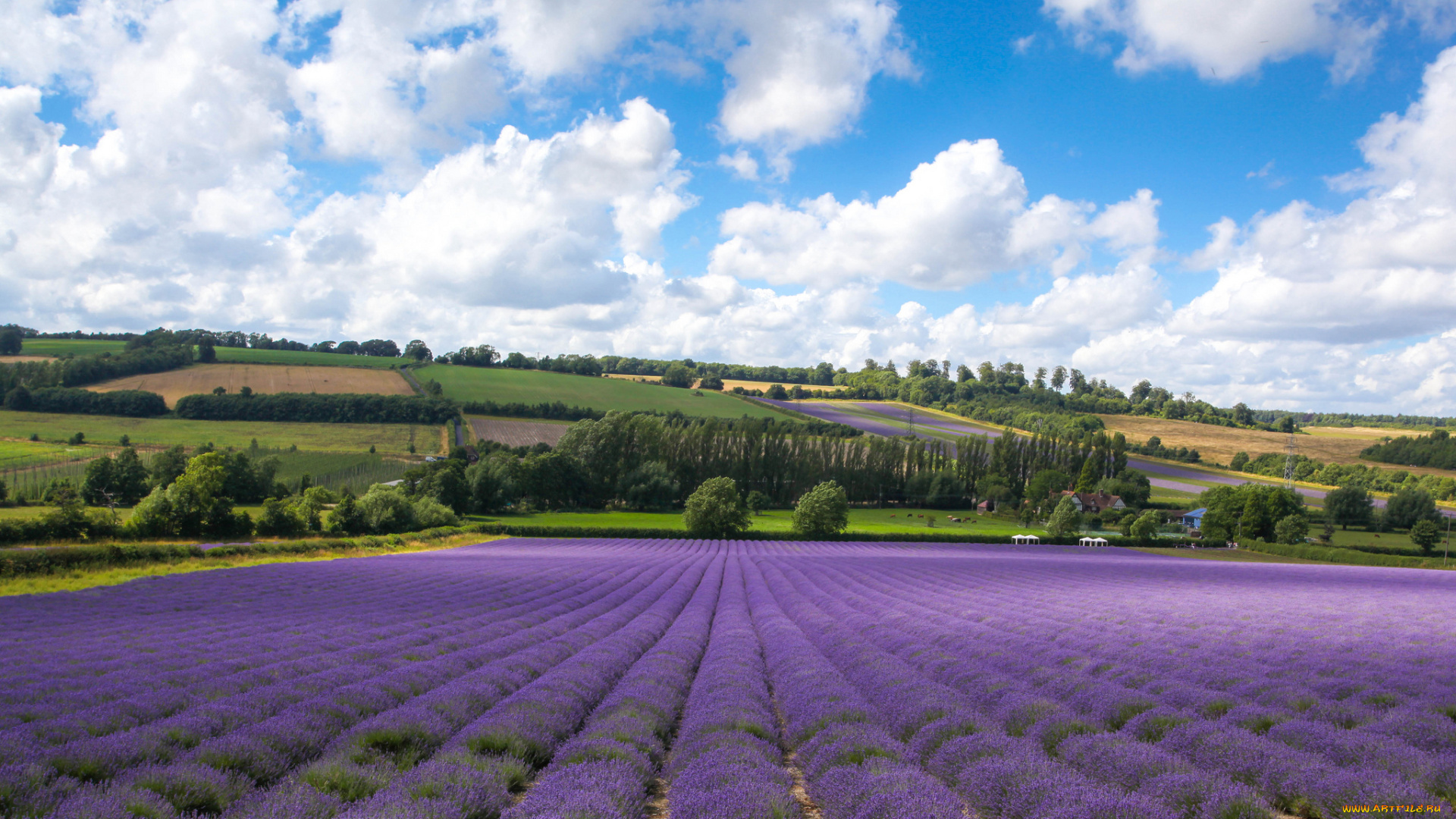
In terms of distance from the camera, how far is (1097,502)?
94250 millimetres

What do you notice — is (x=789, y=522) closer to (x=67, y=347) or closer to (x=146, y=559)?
(x=146, y=559)

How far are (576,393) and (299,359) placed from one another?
51468 mm

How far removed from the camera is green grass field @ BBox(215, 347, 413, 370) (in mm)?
115375

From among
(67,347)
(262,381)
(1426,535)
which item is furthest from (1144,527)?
(67,347)

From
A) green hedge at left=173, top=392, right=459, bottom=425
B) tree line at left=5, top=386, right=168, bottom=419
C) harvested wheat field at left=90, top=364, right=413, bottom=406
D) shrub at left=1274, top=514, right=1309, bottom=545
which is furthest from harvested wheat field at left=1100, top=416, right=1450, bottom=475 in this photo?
tree line at left=5, top=386, right=168, bottom=419

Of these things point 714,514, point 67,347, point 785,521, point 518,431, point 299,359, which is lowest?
point 785,521

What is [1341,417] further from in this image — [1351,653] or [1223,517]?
[1351,653]

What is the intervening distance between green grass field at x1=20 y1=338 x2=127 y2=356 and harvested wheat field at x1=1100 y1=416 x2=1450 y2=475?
18407 centimetres

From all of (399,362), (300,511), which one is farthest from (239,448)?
(399,362)

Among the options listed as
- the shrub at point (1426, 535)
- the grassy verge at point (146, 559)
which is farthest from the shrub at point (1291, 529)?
the grassy verge at point (146, 559)

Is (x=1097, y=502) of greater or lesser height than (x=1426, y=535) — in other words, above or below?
below

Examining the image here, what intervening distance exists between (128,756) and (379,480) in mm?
77996

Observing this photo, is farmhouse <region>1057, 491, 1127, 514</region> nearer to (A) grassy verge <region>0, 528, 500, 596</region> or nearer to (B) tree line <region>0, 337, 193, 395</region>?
(A) grassy verge <region>0, 528, 500, 596</region>

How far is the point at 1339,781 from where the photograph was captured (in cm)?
533
